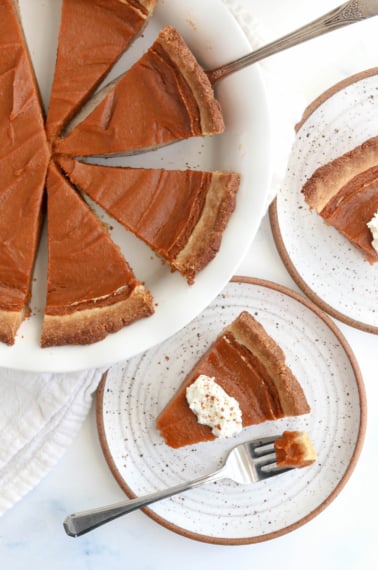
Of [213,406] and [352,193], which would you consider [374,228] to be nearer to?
[352,193]

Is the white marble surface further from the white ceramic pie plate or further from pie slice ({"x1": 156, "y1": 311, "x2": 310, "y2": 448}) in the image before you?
the white ceramic pie plate

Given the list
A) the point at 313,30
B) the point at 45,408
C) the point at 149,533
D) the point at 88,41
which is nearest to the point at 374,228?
the point at 313,30

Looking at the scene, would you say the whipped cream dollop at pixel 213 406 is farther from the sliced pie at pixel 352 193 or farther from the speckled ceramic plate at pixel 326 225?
the sliced pie at pixel 352 193

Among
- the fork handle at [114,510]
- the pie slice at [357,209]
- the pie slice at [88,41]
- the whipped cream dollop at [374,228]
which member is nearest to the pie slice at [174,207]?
the pie slice at [88,41]

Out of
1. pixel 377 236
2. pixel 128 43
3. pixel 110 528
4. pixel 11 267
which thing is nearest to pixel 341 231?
pixel 377 236

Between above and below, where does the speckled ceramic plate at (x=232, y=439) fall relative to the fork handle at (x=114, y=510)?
above

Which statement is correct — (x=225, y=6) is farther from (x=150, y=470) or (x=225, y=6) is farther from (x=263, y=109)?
(x=150, y=470)
